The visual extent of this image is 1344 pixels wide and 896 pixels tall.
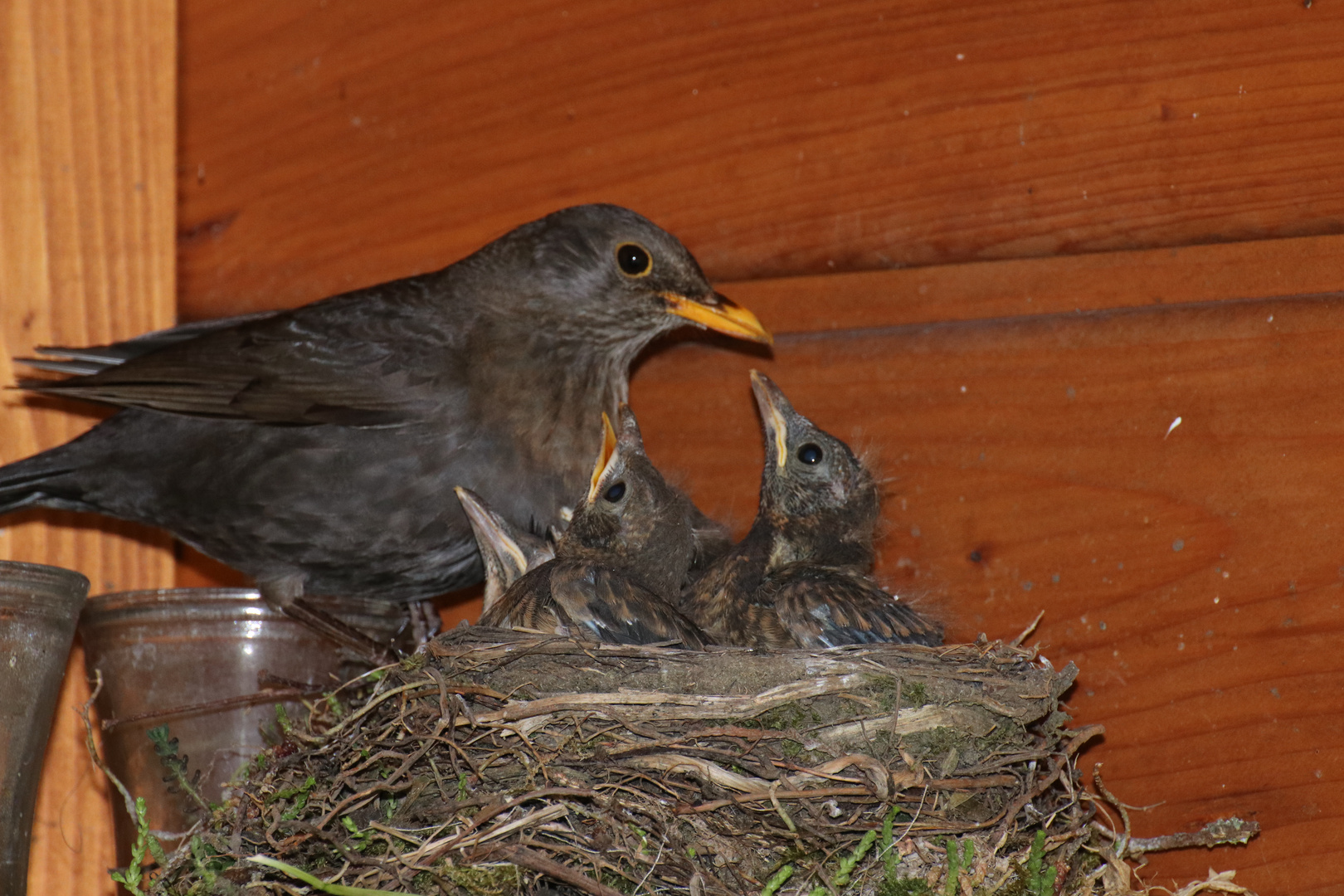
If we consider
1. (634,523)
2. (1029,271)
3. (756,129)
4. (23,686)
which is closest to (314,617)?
(23,686)

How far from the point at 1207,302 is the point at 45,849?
8.78 feet

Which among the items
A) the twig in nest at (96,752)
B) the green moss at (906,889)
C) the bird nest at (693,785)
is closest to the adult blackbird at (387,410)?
the twig in nest at (96,752)

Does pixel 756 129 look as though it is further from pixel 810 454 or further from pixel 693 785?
pixel 693 785

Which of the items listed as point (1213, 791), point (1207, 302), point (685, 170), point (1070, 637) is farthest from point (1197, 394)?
point (685, 170)

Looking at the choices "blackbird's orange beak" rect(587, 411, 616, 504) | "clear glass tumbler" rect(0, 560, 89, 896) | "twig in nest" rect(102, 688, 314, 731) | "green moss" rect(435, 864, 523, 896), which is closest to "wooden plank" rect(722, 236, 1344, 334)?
"blackbird's orange beak" rect(587, 411, 616, 504)

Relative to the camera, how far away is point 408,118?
3.33 m

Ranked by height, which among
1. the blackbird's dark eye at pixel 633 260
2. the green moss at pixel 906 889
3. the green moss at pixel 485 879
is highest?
the blackbird's dark eye at pixel 633 260

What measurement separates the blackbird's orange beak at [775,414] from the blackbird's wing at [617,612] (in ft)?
1.40

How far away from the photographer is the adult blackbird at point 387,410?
285 centimetres

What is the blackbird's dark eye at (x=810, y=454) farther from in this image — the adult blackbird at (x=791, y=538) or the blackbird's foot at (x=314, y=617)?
the blackbird's foot at (x=314, y=617)

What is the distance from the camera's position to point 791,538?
2.64m

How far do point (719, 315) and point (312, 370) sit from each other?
886mm

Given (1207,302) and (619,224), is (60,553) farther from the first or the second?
(1207,302)

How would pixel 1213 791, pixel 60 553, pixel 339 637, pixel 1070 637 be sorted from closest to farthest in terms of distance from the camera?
pixel 1213 791, pixel 1070 637, pixel 339 637, pixel 60 553
